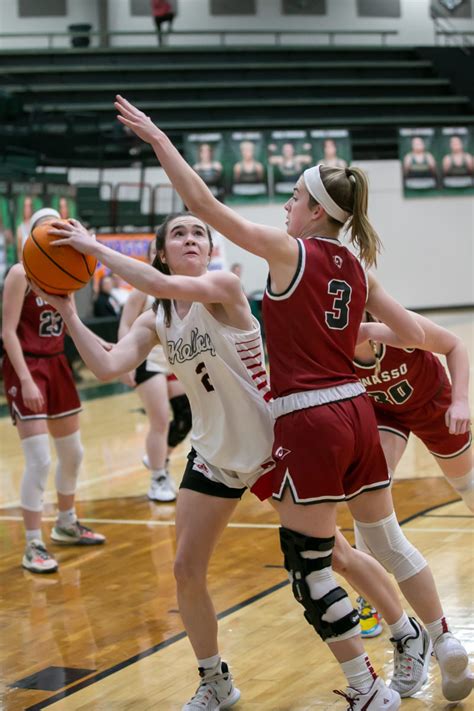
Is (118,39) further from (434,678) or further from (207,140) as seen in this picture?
(434,678)

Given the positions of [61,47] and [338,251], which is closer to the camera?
[338,251]

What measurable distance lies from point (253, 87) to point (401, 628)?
19.4m

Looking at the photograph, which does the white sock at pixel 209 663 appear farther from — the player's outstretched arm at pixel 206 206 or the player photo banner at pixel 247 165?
the player photo banner at pixel 247 165

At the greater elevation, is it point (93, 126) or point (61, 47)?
point (61, 47)

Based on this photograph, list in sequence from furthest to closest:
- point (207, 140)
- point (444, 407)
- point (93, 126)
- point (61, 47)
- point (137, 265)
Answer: point (61, 47) < point (207, 140) < point (93, 126) < point (444, 407) < point (137, 265)

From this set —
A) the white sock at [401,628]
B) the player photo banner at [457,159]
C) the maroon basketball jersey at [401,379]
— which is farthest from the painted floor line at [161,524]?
the player photo banner at [457,159]

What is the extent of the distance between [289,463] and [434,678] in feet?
3.57

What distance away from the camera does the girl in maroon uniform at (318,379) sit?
2953 millimetres

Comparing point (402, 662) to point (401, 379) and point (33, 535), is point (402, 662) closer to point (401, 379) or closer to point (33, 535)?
point (401, 379)

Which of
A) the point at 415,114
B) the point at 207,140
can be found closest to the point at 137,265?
the point at 207,140

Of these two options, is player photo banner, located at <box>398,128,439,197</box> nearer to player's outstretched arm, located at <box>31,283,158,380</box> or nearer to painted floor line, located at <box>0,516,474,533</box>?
painted floor line, located at <box>0,516,474,533</box>

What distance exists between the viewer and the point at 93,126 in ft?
58.9

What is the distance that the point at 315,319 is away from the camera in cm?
299

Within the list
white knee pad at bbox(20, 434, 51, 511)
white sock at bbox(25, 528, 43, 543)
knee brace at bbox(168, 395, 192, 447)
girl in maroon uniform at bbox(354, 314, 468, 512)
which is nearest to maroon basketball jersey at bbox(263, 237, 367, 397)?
girl in maroon uniform at bbox(354, 314, 468, 512)
